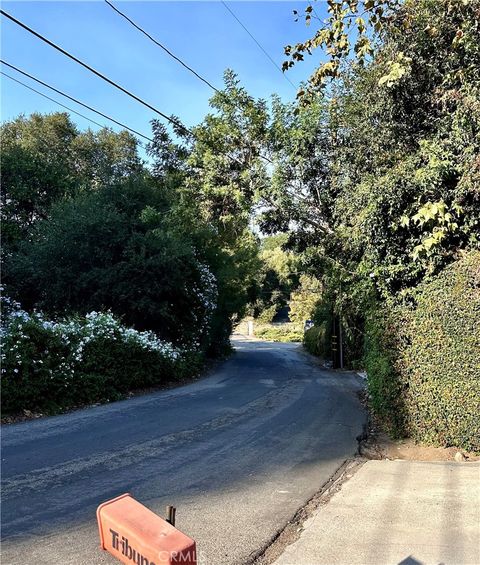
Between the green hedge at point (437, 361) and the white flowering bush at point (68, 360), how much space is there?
6.02m

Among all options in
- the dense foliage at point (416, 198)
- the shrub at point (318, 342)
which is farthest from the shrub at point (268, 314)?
the dense foliage at point (416, 198)

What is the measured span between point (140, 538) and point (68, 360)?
8.79m

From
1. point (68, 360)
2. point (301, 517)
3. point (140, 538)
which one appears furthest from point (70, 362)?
point (140, 538)

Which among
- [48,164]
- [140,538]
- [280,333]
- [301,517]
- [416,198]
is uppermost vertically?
[48,164]

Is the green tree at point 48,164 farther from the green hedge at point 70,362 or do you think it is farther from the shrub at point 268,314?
the shrub at point 268,314

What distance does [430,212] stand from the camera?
6.85 meters

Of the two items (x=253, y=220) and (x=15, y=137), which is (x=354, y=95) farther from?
(x=15, y=137)

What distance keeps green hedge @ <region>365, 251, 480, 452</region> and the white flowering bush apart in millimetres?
6021

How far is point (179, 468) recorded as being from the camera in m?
5.69

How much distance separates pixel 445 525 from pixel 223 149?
10435 millimetres

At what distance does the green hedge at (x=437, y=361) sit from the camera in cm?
601

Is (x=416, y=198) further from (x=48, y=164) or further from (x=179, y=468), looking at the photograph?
(x=48, y=164)

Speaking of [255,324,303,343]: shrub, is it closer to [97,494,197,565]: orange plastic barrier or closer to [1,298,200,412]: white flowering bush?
[1,298,200,412]: white flowering bush

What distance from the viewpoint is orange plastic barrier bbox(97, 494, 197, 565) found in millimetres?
1576
